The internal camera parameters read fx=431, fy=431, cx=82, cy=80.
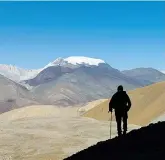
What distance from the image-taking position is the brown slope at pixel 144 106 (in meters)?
75.1

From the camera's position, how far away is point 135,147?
15305mm

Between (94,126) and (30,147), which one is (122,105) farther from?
(94,126)

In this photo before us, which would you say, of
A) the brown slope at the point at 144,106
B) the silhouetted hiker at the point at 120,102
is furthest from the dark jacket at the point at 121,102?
the brown slope at the point at 144,106

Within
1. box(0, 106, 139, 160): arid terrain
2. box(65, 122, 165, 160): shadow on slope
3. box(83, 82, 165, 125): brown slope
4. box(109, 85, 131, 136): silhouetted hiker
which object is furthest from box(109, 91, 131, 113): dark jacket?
box(83, 82, 165, 125): brown slope

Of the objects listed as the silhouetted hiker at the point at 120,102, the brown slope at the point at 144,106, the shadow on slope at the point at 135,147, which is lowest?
the shadow on slope at the point at 135,147

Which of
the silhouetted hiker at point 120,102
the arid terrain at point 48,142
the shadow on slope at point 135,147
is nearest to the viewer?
the shadow on slope at point 135,147

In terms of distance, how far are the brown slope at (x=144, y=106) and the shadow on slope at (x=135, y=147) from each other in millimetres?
52063

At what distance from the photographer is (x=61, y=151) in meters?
33.2

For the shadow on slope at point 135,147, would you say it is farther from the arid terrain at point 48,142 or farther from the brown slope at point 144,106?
the brown slope at point 144,106

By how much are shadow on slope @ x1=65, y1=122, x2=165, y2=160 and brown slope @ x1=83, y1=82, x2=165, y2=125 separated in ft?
171

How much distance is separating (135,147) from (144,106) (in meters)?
72.2

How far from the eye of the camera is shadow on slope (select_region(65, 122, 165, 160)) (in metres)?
13.8

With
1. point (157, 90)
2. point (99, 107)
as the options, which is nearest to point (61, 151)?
point (157, 90)

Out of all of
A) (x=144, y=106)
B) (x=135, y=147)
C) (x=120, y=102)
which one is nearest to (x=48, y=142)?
(x=120, y=102)
